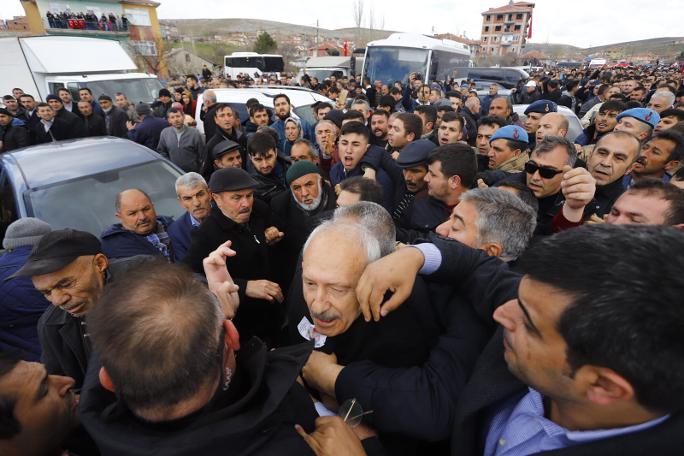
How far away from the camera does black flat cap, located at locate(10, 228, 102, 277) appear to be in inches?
76.1

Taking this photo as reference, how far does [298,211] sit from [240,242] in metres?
0.73

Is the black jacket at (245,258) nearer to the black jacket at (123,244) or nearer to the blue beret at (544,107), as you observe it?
the black jacket at (123,244)

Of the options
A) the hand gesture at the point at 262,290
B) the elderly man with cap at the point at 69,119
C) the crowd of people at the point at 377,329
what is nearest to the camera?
the crowd of people at the point at 377,329

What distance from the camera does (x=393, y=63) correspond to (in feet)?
52.0

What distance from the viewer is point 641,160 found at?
11.0ft

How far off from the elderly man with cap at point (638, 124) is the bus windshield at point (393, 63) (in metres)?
11.8

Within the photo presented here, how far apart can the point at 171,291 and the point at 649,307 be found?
1138 mm

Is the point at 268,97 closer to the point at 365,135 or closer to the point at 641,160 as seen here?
the point at 365,135

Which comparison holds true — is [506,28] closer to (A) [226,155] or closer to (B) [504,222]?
(A) [226,155]

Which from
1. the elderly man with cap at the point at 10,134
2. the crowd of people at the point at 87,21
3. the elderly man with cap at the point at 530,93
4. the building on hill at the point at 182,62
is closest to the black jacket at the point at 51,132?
the elderly man with cap at the point at 10,134

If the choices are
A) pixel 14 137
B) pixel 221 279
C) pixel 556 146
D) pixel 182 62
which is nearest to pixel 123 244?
pixel 221 279

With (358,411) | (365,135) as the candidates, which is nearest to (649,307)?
(358,411)

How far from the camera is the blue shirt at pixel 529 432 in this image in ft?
3.15

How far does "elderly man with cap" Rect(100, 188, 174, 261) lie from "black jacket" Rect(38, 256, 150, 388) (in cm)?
90
